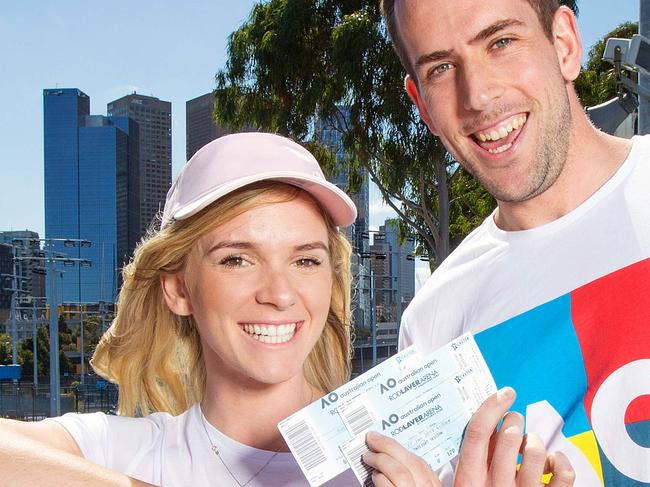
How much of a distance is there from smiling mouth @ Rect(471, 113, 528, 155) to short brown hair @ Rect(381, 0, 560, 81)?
0.30 m

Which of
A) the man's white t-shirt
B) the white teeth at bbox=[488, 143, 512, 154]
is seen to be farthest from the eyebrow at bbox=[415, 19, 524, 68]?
the man's white t-shirt

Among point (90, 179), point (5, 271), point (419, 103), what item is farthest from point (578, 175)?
point (90, 179)

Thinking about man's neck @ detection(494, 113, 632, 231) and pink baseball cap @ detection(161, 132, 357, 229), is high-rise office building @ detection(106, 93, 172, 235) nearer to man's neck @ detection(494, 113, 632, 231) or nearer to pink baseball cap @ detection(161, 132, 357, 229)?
man's neck @ detection(494, 113, 632, 231)

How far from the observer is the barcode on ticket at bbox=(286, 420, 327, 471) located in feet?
4.91

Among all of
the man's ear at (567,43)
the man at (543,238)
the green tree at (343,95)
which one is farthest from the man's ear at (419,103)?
the green tree at (343,95)

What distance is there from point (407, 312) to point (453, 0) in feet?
3.18

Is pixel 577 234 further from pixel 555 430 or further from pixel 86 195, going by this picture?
pixel 86 195

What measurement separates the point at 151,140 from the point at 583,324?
4537 inches

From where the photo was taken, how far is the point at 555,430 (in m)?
2.04

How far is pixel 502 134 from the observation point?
236cm

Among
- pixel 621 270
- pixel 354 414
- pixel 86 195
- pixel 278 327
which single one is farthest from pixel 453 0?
pixel 86 195

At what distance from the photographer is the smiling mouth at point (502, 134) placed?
7.70 feet

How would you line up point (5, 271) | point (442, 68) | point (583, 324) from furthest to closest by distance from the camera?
point (5, 271), point (442, 68), point (583, 324)

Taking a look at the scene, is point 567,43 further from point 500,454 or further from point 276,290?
point 500,454
